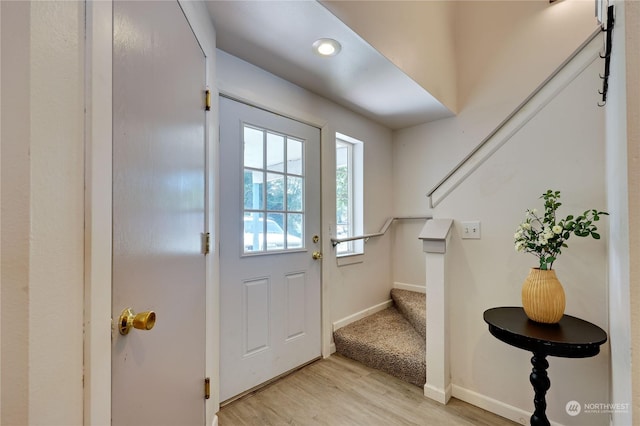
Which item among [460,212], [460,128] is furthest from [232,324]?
[460,128]

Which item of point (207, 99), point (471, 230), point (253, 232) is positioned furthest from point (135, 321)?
point (471, 230)

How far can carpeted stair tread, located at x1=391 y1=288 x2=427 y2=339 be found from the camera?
2.32 metres

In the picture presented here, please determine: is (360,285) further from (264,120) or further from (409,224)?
(264,120)

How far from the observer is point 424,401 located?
1795mm

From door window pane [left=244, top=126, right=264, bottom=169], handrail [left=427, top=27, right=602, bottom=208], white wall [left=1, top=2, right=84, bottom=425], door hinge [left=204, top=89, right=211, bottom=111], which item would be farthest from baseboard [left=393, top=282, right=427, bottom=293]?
white wall [left=1, top=2, right=84, bottom=425]

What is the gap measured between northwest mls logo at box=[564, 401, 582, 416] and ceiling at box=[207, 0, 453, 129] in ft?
7.34

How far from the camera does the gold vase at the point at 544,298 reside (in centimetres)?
127

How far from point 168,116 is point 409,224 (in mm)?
2740

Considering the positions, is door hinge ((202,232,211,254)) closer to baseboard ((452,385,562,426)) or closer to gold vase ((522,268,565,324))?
gold vase ((522,268,565,324))

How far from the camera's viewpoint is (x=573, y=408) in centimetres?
144

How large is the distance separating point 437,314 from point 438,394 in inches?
20.5

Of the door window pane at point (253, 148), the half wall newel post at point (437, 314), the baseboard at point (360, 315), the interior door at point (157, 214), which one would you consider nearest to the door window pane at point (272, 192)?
the door window pane at point (253, 148)

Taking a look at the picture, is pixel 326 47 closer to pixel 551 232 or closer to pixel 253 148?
pixel 253 148

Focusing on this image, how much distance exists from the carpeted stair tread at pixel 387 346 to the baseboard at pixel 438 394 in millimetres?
85
